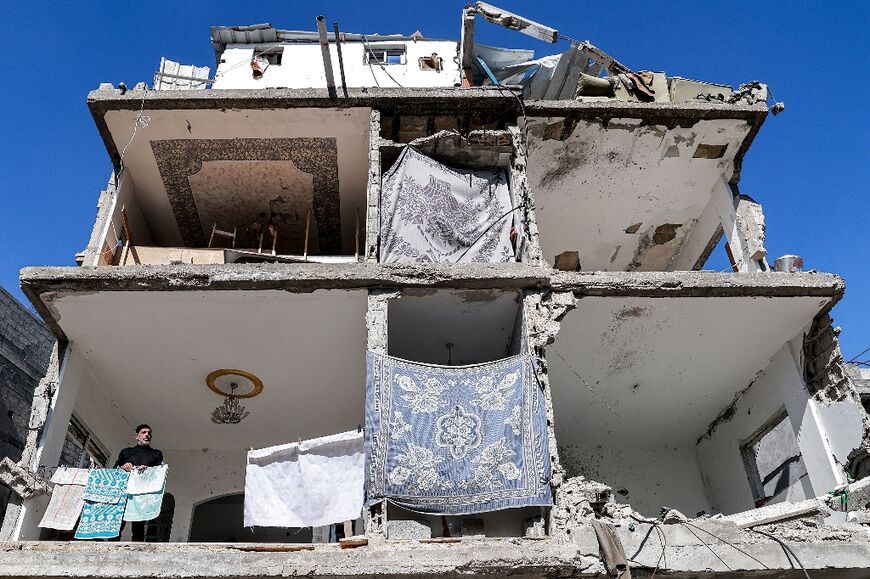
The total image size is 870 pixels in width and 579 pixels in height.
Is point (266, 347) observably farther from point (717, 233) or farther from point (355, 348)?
point (717, 233)

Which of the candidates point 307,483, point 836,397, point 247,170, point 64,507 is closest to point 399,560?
point 307,483

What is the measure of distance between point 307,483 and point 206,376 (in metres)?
3.32

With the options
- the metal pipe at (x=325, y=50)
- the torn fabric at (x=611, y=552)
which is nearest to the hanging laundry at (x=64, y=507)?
the torn fabric at (x=611, y=552)

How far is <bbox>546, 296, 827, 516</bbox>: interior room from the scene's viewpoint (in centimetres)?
1142

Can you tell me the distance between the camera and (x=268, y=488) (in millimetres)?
9750

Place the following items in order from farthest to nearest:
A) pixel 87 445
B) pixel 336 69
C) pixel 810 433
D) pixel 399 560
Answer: pixel 336 69 → pixel 87 445 → pixel 810 433 → pixel 399 560

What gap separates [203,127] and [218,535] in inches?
308

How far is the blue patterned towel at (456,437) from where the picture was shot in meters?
9.05

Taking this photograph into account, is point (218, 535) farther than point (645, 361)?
Yes

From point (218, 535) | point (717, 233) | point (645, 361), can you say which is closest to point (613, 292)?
point (645, 361)

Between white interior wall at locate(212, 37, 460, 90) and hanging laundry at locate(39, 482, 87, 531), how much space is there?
9.20 metres

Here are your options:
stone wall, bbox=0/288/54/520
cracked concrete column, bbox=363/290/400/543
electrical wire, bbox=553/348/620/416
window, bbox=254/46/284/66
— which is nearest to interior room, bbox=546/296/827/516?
electrical wire, bbox=553/348/620/416

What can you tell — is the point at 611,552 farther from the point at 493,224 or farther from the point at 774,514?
the point at 493,224

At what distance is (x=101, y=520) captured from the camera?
31.2 ft
